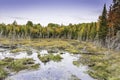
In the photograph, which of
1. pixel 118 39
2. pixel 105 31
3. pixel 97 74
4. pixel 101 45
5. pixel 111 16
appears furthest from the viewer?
pixel 101 45

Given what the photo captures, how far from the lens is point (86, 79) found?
123ft

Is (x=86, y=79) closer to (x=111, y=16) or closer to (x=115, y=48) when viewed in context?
(x=111, y=16)

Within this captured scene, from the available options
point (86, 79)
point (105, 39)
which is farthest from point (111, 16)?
point (105, 39)

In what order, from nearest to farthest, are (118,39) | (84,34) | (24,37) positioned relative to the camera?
(118,39) → (84,34) → (24,37)

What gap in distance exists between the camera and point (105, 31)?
3799 inches

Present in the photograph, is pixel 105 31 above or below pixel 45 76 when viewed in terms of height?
above

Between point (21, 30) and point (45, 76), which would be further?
point (21, 30)

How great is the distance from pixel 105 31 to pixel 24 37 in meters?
105

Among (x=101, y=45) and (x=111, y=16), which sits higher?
(x=111, y=16)

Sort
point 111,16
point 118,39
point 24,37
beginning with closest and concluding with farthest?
point 111,16 → point 118,39 → point 24,37

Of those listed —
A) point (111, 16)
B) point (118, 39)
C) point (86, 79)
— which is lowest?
point (86, 79)

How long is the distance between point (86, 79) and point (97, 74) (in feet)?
14.0

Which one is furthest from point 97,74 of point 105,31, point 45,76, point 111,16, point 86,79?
point 105,31

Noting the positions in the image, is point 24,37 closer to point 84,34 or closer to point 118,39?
point 84,34
